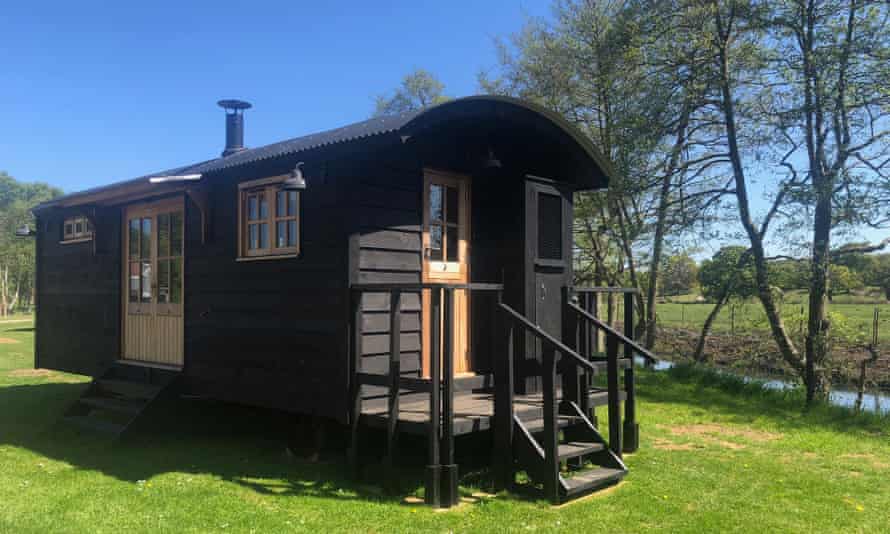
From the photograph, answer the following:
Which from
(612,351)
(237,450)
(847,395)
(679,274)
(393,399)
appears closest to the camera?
(393,399)

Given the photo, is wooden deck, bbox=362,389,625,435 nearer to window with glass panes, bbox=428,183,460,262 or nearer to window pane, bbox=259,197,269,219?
window with glass panes, bbox=428,183,460,262

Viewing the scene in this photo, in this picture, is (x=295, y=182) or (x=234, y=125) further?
(x=234, y=125)

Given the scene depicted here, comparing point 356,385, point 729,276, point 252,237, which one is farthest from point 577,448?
point 729,276

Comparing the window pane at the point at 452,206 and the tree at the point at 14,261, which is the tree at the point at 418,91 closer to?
the window pane at the point at 452,206

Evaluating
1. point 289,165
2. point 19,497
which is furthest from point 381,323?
point 19,497

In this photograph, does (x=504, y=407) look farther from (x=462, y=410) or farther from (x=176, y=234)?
(x=176, y=234)

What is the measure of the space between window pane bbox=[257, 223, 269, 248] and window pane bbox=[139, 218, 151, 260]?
242 centimetres

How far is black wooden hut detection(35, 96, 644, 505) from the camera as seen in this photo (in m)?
5.33

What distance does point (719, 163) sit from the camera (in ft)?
46.2

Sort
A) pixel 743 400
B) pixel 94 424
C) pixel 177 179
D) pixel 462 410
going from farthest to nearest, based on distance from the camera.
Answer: pixel 743 400 < pixel 94 424 < pixel 177 179 < pixel 462 410

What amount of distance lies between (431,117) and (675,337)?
1848 cm

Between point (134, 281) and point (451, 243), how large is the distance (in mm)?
4509

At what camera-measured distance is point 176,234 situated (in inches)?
317

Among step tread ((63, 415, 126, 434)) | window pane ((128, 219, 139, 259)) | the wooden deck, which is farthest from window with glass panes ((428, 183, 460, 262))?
window pane ((128, 219, 139, 259))
